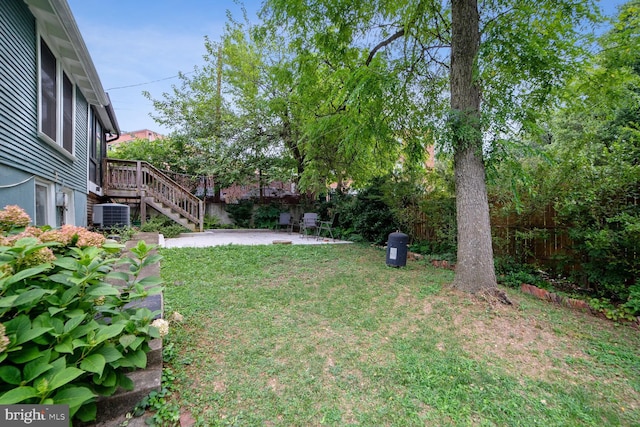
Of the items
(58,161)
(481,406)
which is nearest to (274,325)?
(481,406)

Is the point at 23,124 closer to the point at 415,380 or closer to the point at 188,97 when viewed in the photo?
the point at 415,380

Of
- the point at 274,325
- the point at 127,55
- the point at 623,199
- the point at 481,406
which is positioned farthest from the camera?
the point at 127,55

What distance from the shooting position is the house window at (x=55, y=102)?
458 centimetres

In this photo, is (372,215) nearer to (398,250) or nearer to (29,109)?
(398,250)

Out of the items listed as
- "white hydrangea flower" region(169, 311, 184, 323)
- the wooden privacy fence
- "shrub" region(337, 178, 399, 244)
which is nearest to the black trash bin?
the wooden privacy fence

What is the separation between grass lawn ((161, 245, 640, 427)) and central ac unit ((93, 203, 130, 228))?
185 inches

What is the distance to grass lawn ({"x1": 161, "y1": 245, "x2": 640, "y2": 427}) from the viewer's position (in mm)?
1949

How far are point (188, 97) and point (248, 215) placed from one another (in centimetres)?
603

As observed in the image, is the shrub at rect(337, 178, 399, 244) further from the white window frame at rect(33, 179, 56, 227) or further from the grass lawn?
the white window frame at rect(33, 179, 56, 227)

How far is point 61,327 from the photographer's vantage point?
151 centimetres

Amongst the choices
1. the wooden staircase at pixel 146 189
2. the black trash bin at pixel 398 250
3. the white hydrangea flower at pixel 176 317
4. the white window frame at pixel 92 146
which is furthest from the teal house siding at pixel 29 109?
the black trash bin at pixel 398 250

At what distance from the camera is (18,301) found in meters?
1.38

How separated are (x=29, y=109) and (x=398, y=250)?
6191mm

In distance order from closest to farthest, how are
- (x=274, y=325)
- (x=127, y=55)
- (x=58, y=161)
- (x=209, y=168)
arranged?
1. (x=274, y=325)
2. (x=58, y=161)
3. (x=209, y=168)
4. (x=127, y=55)
